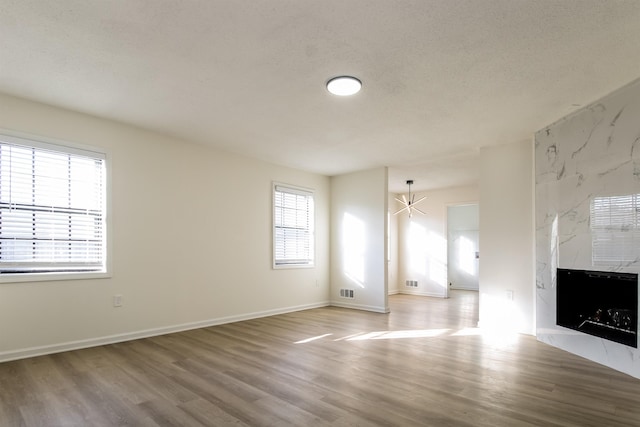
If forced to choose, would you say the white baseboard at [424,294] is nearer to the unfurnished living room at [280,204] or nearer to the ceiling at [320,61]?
the unfurnished living room at [280,204]

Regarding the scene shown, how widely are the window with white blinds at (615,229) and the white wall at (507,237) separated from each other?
3.77 ft

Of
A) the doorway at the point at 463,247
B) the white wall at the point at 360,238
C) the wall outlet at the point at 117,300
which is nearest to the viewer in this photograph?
the wall outlet at the point at 117,300

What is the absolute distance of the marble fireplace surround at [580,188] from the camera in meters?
3.35

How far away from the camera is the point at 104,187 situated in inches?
169

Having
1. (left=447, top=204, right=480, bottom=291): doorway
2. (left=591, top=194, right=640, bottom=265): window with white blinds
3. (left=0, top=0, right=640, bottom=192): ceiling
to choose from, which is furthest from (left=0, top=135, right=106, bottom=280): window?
(left=447, top=204, right=480, bottom=291): doorway

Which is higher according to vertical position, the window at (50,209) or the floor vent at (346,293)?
the window at (50,209)

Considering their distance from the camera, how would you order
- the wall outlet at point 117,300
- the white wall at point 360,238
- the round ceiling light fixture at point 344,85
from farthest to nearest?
1. the white wall at point 360,238
2. the wall outlet at point 117,300
3. the round ceiling light fixture at point 344,85

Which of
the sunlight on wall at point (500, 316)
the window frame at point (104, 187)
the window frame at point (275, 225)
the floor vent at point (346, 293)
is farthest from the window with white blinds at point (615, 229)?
the window frame at point (104, 187)

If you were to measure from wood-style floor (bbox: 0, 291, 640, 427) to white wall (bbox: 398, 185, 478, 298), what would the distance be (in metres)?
4.31

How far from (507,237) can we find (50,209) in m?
5.73

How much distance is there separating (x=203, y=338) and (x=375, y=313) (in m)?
3.12

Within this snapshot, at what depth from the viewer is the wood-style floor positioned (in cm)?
242

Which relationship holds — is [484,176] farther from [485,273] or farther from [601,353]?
[601,353]

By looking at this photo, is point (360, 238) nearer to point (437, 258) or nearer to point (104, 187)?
point (437, 258)
